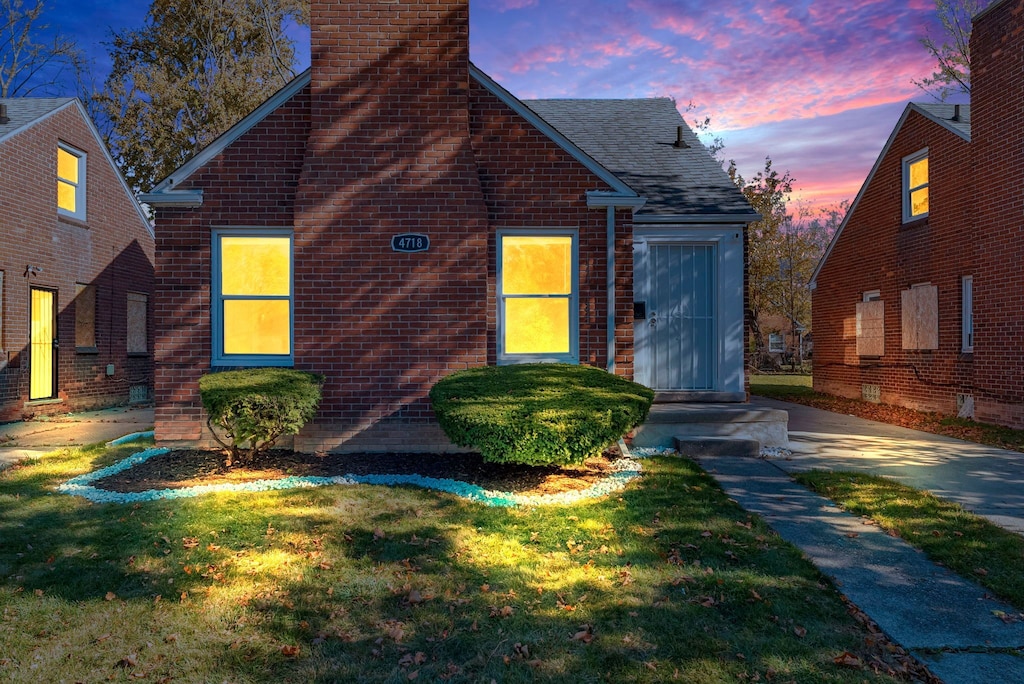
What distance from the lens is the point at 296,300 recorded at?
25.7ft

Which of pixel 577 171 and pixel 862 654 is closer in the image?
pixel 862 654

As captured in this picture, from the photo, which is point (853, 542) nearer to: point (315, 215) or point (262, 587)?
point (262, 587)

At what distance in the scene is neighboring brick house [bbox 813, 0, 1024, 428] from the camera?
10555 mm

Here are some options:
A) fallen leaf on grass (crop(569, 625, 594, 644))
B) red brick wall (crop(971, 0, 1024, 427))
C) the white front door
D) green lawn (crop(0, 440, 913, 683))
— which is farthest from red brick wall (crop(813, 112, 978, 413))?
fallen leaf on grass (crop(569, 625, 594, 644))

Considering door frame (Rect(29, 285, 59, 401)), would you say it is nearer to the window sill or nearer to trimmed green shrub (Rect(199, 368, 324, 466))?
the window sill

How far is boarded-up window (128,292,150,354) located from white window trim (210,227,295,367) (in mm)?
10241

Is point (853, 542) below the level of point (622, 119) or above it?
below

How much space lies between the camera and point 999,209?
10.7 metres

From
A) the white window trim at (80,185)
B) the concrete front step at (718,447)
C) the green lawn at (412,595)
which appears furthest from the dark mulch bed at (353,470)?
the white window trim at (80,185)

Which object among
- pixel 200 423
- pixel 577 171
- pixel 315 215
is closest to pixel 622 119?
pixel 577 171

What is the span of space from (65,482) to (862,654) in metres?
7.49

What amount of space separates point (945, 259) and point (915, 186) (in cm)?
224

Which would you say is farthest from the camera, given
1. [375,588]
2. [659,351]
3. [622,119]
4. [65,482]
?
[622,119]

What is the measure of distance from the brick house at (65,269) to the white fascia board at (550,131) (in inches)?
403
